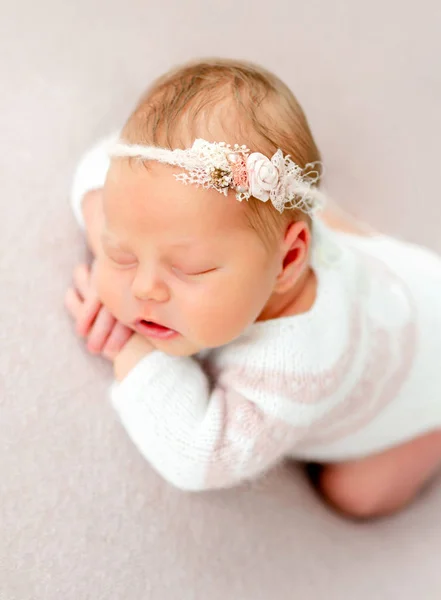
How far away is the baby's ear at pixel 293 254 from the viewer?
800mm

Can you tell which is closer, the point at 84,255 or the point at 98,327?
the point at 98,327

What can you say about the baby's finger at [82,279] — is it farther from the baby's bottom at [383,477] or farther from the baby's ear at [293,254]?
the baby's bottom at [383,477]

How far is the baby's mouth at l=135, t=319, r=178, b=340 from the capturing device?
820mm

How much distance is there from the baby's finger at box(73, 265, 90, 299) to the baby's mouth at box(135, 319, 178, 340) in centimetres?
13

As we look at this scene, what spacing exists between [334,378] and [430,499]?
0.42 meters

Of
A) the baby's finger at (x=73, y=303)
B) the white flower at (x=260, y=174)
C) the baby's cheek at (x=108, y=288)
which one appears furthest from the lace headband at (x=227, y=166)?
the baby's finger at (x=73, y=303)

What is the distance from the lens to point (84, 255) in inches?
39.3

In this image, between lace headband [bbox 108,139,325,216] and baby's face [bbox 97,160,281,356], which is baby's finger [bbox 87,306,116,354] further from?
lace headband [bbox 108,139,325,216]

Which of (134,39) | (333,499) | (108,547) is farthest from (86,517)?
(134,39)

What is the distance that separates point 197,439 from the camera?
0.82 m

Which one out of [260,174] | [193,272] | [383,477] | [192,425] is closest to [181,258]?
[193,272]

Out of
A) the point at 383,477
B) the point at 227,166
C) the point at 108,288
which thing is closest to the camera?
the point at 227,166

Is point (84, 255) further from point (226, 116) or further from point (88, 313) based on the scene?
point (226, 116)

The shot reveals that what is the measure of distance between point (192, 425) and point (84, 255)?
327mm
